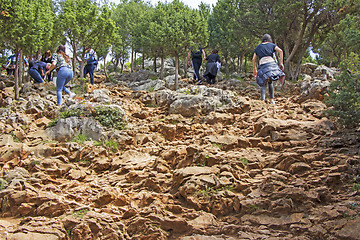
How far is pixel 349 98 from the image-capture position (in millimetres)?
6543

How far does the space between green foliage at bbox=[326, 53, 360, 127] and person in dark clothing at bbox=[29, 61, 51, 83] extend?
464 inches

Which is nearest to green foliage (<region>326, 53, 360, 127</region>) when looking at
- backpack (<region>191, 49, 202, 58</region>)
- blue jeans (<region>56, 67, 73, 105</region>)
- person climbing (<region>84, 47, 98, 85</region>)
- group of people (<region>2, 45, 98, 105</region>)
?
blue jeans (<region>56, 67, 73, 105</region>)

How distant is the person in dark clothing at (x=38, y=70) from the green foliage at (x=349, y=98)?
11796mm

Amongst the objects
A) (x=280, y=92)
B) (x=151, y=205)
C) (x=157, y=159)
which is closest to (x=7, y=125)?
(x=157, y=159)

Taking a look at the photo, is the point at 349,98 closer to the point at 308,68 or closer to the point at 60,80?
the point at 60,80

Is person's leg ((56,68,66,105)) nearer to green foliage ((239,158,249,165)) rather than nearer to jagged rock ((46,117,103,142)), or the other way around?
jagged rock ((46,117,103,142))

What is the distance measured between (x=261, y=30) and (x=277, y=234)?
15.5 metres

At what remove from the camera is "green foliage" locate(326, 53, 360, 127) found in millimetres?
6512

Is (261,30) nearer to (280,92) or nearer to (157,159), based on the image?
(280,92)

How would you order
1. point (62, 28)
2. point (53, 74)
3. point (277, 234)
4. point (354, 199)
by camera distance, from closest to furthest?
point (277, 234) < point (354, 199) < point (62, 28) < point (53, 74)

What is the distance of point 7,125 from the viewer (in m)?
8.16

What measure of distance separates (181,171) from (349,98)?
4252 mm

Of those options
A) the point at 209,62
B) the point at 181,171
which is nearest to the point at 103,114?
the point at 181,171

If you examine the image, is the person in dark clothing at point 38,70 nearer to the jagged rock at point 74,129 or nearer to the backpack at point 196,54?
the jagged rock at point 74,129
